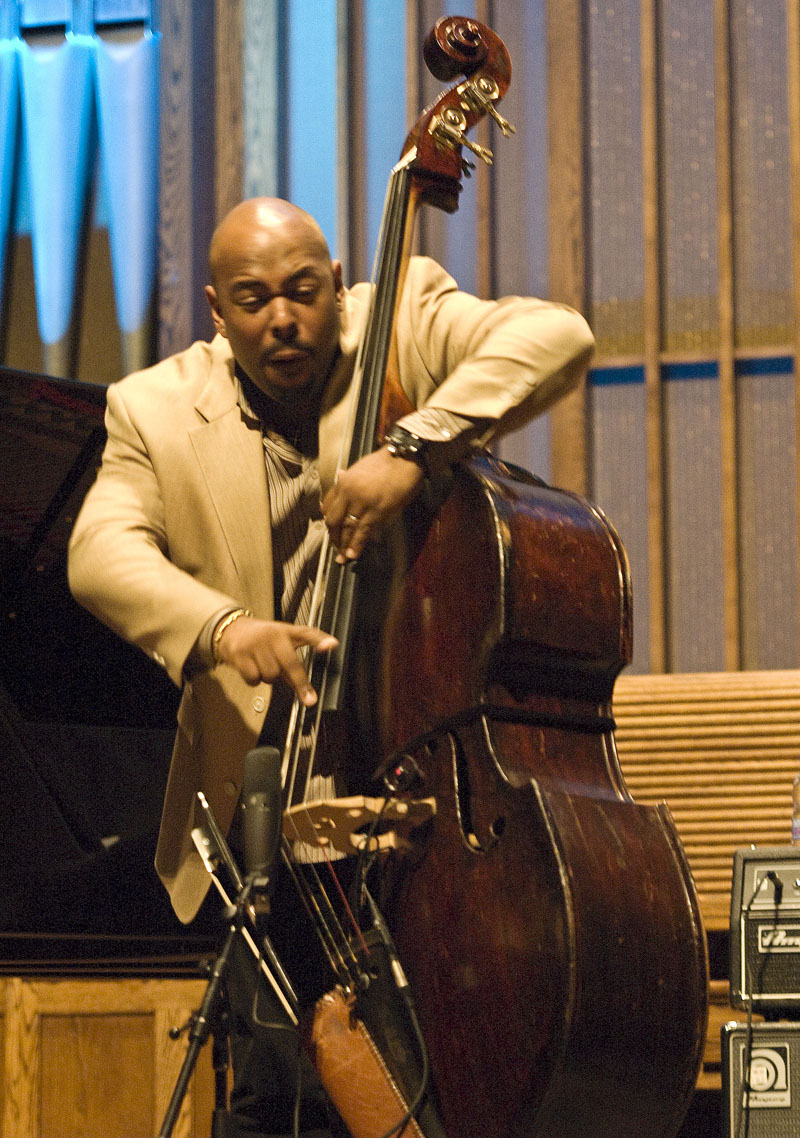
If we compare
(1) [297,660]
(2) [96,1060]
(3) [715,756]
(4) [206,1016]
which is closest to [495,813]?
(1) [297,660]

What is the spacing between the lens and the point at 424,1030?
1.33 m

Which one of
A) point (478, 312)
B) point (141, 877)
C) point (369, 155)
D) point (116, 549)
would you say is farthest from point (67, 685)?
point (369, 155)

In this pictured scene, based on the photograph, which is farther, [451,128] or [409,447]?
[451,128]

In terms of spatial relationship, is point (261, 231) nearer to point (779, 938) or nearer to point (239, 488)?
point (239, 488)

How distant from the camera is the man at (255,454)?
4.73ft

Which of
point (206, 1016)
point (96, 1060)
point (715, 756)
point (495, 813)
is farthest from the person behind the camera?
point (715, 756)

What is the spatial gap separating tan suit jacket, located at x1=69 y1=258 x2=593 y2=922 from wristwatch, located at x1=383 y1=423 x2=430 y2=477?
0.23 feet

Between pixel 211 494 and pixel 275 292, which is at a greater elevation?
pixel 275 292

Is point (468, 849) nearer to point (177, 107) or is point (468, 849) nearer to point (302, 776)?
point (302, 776)

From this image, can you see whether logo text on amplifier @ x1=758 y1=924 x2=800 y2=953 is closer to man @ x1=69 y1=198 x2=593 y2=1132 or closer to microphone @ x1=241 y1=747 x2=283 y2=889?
man @ x1=69 y1=198 x2=593 y2=1132

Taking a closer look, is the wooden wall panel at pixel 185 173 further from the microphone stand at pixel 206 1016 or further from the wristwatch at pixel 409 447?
the microphone stand at pixel 206 1016

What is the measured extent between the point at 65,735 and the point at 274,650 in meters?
1.49

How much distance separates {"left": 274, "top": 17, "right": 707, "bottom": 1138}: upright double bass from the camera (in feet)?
4.15

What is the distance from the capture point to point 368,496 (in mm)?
1394
